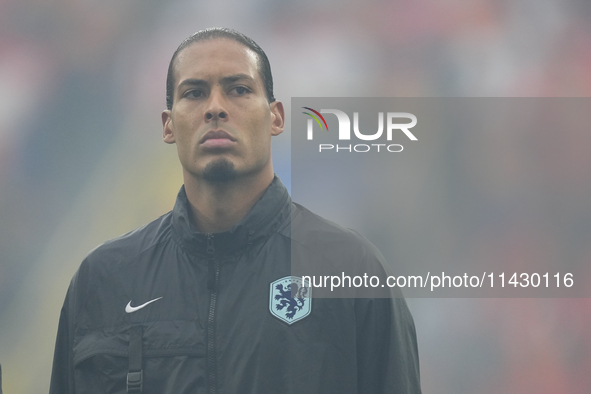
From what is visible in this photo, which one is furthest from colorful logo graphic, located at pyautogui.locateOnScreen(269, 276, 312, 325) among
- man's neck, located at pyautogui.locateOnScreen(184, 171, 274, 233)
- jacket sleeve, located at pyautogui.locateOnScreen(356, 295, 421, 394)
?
man's neck, located at pyautogui.locateOnScreen(184, 171, 274, 233)

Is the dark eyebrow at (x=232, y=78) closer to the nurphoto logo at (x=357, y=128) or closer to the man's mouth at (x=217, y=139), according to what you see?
the man's mouth at (x=217, y=139)

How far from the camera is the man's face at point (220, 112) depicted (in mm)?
1983

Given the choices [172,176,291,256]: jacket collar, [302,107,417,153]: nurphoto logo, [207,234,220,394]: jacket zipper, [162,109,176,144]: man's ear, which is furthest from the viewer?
[302,107,417,153]: nurphoto logo

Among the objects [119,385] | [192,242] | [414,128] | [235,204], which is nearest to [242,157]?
[235,204]

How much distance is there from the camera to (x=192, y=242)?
199 cm

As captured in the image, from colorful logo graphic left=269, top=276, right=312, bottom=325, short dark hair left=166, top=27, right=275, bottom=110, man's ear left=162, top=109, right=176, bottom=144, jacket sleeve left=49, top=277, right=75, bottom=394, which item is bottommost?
jacket sleeve left=49, top=277, right=75, bottom=394

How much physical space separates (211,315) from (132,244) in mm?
477

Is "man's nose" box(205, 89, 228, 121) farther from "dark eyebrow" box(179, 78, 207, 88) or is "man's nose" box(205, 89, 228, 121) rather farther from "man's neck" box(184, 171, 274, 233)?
"man's neck" box(184, 171, 274, 233)

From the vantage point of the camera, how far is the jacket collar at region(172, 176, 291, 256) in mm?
1954

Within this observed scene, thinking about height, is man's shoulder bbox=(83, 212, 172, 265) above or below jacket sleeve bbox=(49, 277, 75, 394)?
above

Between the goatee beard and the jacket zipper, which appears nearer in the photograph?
the jacket zipper

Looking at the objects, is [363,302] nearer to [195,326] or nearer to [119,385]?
[195,326]

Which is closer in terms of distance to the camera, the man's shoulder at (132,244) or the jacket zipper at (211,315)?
the jacket zipper at (211,315)

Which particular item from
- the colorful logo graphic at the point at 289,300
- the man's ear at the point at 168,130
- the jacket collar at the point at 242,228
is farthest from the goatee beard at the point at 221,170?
the colorful logo graphic at the point at 289,300
